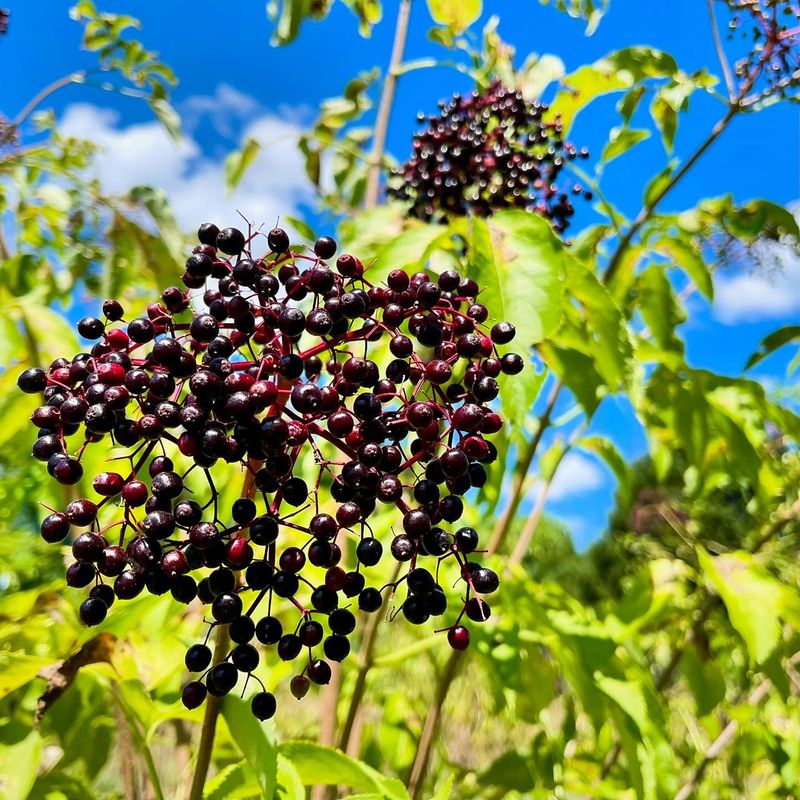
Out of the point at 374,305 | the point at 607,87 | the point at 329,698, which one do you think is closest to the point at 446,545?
the point at 374,305

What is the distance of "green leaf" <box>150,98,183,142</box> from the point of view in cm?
254

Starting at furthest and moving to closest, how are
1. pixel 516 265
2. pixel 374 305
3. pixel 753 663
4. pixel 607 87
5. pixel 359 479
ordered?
pixel 607 87 < pixel 753 663 < pixel 516 265 < pixel 374 305 < pixel 359 479

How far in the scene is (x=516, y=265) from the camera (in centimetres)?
115

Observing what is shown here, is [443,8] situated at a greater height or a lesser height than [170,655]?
greater

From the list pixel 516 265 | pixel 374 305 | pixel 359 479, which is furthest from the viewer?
pixel 516 265

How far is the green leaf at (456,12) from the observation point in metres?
1.83

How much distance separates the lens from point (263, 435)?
2.45 feet

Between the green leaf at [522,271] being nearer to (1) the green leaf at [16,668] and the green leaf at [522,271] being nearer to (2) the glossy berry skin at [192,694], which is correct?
(2) the glossy berry skin at [192,694]

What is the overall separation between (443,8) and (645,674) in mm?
1708

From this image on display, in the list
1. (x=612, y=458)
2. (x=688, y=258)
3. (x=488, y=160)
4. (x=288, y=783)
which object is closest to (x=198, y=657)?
(x=288, y=783)

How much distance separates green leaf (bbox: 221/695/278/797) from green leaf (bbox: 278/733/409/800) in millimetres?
134

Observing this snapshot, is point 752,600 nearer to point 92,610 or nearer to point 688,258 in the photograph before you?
point 688,258

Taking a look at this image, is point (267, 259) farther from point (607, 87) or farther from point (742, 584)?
point (742, 584)

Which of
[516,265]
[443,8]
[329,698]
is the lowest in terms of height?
[329,698]
